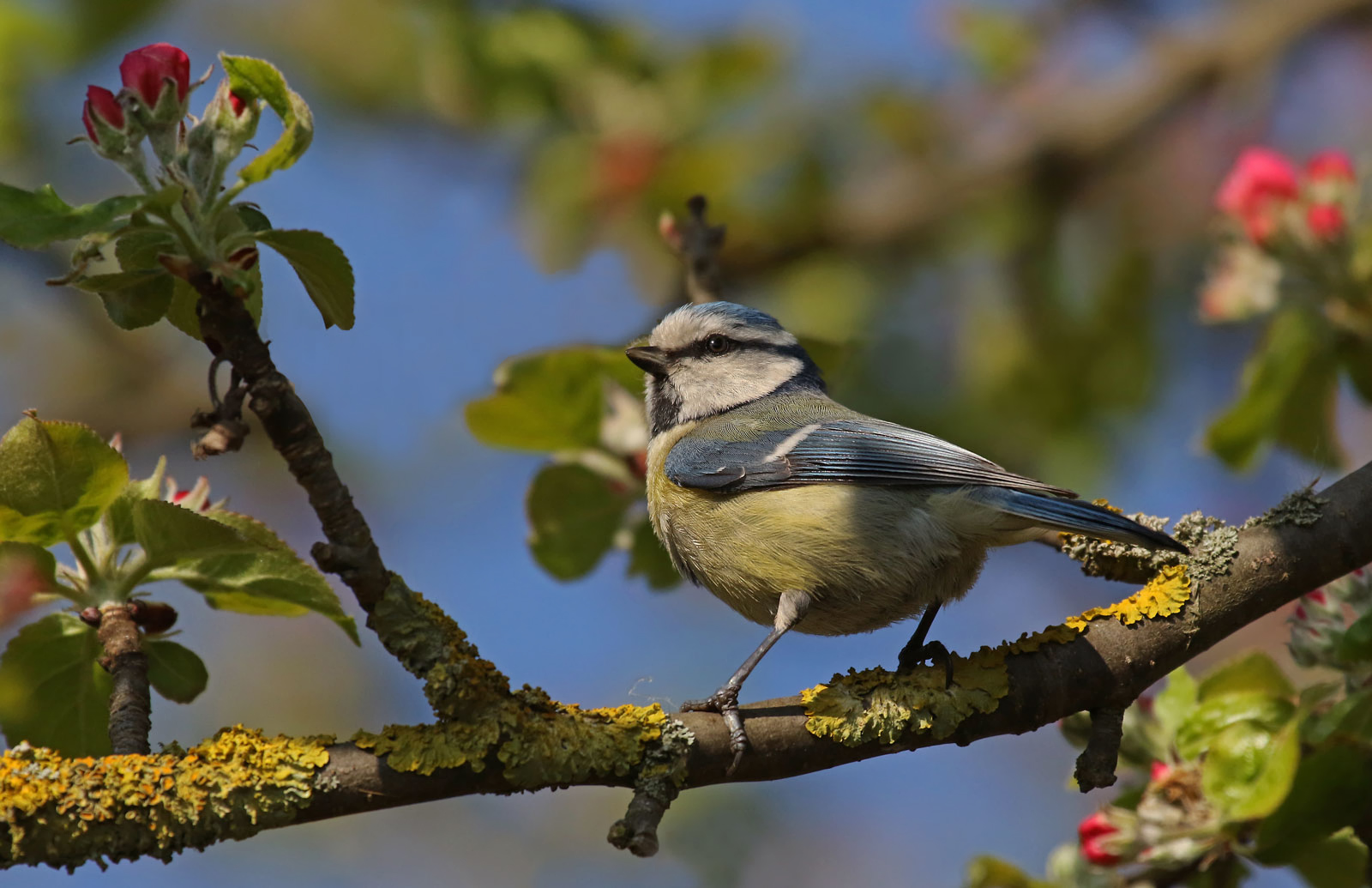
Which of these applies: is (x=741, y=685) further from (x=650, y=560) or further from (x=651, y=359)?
(x=651, y=359)

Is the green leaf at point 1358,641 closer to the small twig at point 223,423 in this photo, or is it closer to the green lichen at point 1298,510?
the green lichen at point 1298,510

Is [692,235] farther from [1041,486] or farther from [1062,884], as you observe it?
[1062,884]

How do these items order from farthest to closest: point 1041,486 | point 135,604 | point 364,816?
point 364,816 → point 1041,486 → point 135,604

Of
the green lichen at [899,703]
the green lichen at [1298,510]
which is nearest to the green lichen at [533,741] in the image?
the green lichen at [899,703]

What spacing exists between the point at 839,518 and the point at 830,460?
0.26 meters

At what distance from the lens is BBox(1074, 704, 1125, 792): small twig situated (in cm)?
216

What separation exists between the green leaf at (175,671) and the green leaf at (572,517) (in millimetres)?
990

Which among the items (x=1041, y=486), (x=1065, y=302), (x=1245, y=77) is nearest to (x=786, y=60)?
(x=1065, y=302)

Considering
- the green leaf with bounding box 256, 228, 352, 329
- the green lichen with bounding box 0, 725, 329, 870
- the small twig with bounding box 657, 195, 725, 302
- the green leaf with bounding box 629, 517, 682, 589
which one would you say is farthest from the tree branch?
the small twig with bounding box 657, 195, 725, 302

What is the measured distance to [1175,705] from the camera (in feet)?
7.82

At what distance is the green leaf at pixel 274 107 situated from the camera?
171cm

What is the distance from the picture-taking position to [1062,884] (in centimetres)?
223

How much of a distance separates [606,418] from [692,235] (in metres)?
0.66

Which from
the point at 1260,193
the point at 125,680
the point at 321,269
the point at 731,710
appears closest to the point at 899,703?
the point at 731,710
